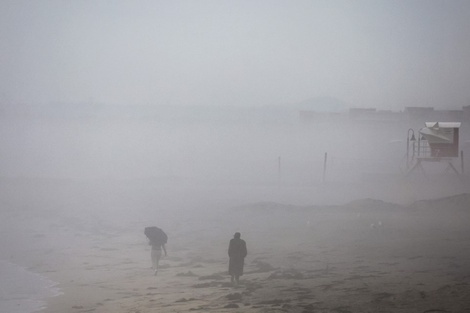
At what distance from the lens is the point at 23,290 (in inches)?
860

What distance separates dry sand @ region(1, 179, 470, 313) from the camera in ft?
50.2

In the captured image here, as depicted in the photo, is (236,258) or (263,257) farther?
(263,257)

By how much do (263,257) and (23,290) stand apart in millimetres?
8701

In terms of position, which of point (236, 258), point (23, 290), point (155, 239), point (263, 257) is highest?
point (155, 239)

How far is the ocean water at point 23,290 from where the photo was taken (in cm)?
1925

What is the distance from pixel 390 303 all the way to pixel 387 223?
713 inches

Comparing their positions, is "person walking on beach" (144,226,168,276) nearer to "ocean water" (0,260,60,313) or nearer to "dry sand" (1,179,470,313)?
"dry sand" (1,179,470,313)

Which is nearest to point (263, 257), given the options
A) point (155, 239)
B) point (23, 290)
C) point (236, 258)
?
point (155, 239)

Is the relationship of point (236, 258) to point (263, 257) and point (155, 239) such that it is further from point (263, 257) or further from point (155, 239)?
point (263, 257)

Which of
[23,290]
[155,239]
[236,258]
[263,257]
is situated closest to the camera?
[236,258]

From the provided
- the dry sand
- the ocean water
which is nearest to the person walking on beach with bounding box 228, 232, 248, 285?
the dry sand

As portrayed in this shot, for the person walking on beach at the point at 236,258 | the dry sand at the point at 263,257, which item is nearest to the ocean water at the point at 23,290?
the dry sand at the point at 263,257

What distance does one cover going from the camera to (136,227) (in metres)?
38.1

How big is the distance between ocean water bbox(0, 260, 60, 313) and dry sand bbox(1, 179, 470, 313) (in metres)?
0.55
